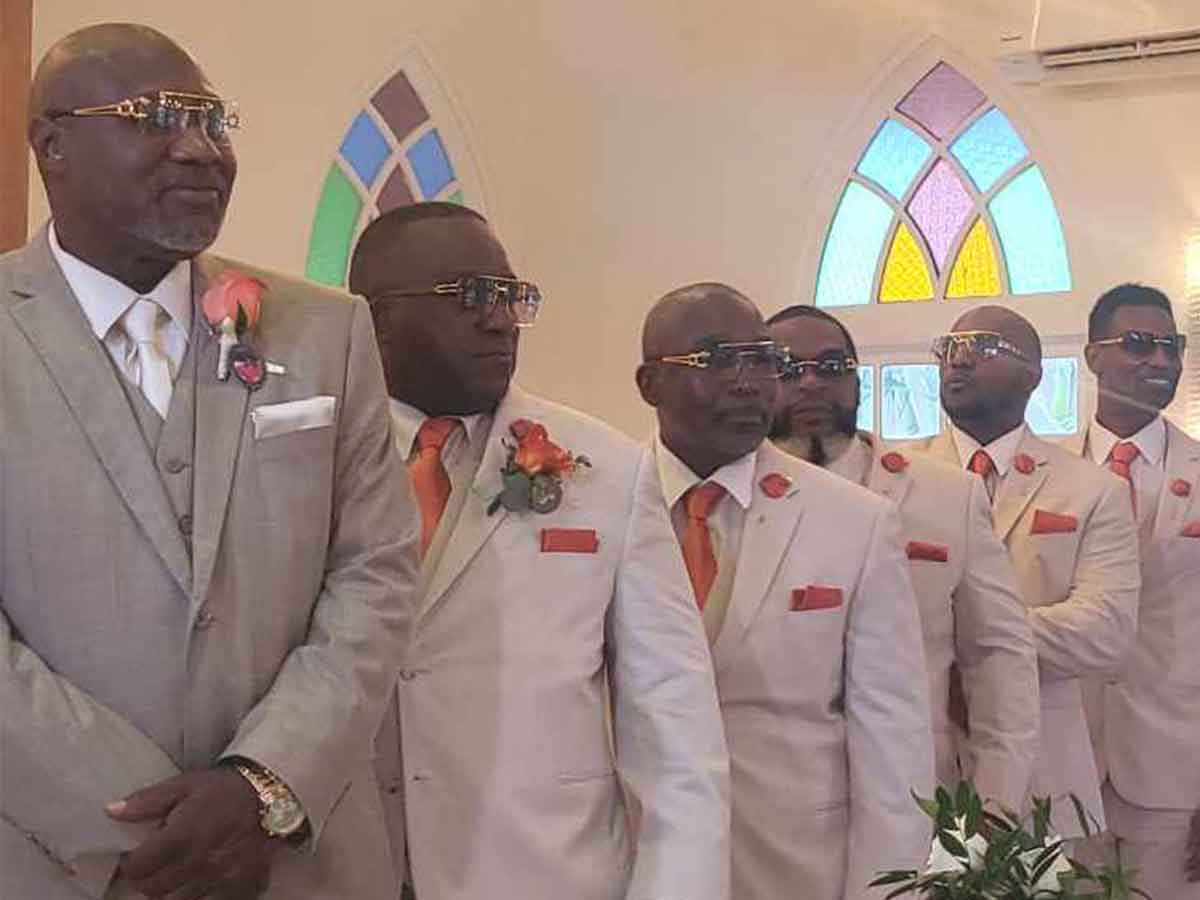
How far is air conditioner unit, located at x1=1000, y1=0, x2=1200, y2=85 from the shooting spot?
6496 mm

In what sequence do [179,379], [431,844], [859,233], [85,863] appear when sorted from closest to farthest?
[85,863], [179,379], [431,844], [859,233]

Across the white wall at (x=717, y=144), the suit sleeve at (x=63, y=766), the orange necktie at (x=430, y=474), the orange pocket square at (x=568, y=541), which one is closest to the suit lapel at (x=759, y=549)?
the orange pocket square at (x=568, y=541)

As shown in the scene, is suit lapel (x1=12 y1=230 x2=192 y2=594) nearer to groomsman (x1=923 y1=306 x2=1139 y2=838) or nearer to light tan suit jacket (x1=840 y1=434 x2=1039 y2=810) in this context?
light tan suit jacket (x1=840 y1=434 x2=1039 y2=810)

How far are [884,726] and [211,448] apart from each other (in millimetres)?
1417

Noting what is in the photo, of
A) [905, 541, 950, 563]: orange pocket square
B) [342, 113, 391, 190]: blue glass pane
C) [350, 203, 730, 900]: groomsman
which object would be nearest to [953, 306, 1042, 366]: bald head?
[905, 541, 950, 563]: orange pocket square

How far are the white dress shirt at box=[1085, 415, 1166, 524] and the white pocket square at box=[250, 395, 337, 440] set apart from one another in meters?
2.74

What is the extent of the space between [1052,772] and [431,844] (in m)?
1.90

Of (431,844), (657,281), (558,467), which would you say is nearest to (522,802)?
(431,844)

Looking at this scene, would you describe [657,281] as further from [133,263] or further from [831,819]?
[133,263]

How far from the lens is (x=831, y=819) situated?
9.93 feet

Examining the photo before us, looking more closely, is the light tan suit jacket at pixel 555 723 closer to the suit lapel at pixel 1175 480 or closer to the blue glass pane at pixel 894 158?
the suit lapel at pixel 1175 480

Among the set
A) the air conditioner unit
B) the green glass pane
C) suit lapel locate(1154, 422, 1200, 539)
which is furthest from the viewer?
the air conditioner unit

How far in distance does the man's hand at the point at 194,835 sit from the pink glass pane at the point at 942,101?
18.7 feet

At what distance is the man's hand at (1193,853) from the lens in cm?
425
